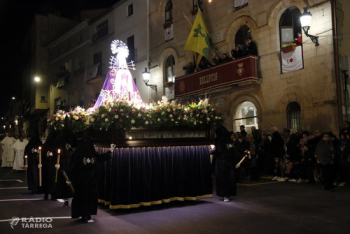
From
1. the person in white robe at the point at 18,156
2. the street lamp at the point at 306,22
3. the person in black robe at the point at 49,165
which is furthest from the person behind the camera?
the person in white robe at the point at 18,156

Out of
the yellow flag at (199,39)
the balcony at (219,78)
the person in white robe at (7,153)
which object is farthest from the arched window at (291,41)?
the person in white robe at (7,153)

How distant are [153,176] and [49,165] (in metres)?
3.86

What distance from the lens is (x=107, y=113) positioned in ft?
26.7

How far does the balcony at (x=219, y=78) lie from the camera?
15.4m

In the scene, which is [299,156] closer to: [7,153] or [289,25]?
[289,25]

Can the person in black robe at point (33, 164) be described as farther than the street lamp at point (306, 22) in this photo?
No

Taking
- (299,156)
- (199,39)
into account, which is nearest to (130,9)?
(199,39)

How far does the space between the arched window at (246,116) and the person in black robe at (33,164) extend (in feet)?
32.0

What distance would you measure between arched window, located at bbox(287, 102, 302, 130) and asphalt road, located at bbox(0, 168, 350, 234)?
4.57 m

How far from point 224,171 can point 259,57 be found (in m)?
8.24

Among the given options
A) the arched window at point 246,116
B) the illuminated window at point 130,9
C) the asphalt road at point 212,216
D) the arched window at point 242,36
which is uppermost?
the illuminated window at point 130,9

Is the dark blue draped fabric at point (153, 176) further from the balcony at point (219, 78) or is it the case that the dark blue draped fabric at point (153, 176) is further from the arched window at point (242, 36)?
the arched window at point (242, 36)

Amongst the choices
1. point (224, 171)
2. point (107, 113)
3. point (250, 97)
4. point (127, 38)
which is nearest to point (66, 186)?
point (107, 113)

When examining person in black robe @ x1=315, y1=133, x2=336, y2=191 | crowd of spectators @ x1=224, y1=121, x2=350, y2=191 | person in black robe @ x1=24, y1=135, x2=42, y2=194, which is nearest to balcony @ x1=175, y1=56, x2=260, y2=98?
crowd of spectators @ x1=224, y1=121, x2=350, y2=191
